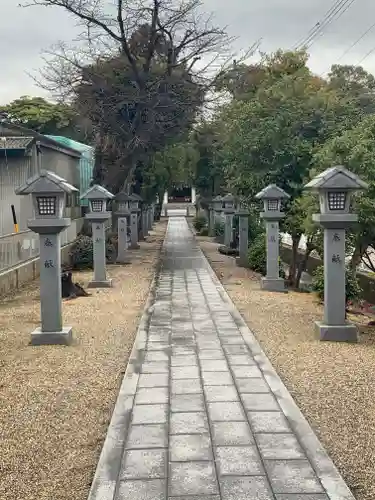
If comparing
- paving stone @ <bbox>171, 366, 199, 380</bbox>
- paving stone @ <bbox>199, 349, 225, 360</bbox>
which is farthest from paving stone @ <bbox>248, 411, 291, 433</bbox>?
paving stone @ <bbox>199, 349, 225, 360</bbox>

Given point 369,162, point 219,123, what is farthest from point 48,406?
point 219,123

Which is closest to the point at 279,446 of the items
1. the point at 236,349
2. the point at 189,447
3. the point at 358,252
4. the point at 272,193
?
the point at 189,447

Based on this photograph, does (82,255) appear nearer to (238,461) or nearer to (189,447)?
(189,447)

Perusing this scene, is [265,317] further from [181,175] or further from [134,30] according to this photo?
[181,175]

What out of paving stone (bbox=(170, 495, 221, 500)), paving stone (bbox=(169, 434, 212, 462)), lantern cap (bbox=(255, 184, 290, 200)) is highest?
lantern cap (bbox=(255, 184, 290, 200))

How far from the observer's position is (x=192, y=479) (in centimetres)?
370

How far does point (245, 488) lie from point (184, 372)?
264 cm

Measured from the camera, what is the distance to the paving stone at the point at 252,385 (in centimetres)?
551

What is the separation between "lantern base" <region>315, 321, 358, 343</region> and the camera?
7.75m

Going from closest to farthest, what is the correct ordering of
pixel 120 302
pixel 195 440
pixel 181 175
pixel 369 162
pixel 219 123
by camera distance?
pixel 195 440 < pixel 369 162 < pixel 120 302 < pixel 219 123 < pixel 181 175

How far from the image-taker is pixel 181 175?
32156 millimetres

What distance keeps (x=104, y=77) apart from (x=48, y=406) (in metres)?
15.3

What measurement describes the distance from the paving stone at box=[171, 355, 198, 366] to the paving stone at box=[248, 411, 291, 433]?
66.6 inches

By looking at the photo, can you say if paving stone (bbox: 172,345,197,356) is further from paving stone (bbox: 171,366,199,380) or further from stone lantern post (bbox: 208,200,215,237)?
stone lantern post (bbox: 208,200,215,237)
